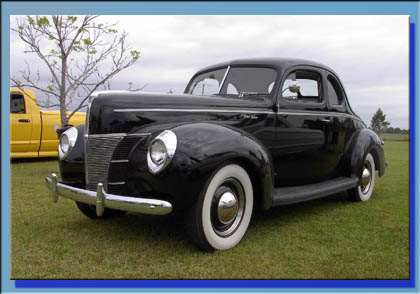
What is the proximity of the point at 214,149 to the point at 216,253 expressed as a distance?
34.6 inches

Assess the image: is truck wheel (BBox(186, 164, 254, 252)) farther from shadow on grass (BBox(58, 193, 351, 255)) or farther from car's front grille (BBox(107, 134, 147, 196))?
car's front grille (BBox(107, 134, 147, 196))

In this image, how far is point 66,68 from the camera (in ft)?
24.3

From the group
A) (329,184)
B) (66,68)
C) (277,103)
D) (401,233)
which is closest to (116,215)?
(277,103)

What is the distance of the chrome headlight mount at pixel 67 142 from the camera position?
365 centimetres

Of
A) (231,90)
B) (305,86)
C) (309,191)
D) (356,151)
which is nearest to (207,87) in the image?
(231,90)

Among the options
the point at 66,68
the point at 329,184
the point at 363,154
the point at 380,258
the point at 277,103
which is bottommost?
the point at 380,258

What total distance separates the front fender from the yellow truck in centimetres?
778

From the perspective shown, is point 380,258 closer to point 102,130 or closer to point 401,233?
point 401,233

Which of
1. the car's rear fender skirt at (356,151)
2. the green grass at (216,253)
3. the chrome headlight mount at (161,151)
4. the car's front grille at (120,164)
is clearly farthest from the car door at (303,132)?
the car's front grille at (120,164)

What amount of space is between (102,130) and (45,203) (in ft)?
7.50

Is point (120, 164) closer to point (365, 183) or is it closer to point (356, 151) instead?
point (356, 151)

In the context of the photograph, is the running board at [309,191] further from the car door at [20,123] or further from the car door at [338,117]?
the car door at [20,123]

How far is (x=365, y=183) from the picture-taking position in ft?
17.7

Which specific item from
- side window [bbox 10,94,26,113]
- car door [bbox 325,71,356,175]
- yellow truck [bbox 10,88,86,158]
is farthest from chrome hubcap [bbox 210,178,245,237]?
side window [bbox 10,94,26,113]
